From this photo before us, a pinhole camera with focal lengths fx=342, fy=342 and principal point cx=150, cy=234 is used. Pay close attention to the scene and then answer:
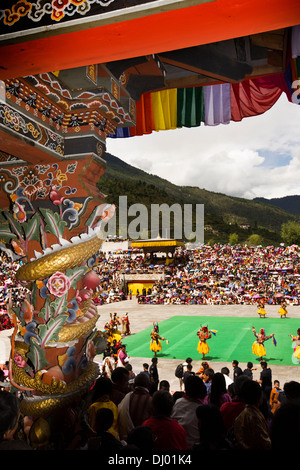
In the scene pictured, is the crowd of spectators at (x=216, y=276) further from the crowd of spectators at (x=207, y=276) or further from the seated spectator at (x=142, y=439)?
the seated spectator at (x=142, y=439)

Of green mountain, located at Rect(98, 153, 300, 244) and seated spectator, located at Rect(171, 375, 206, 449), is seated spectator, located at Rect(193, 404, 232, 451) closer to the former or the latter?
seated spectator, located at Rect(171, 375, 206, 449)

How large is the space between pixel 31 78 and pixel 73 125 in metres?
0.88

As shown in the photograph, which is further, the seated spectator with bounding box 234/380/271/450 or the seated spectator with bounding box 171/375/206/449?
the seated spectator with bounding box 171/375/206/449

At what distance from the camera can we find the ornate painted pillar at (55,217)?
394 centimetres

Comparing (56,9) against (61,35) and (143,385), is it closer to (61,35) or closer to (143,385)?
(61,35)

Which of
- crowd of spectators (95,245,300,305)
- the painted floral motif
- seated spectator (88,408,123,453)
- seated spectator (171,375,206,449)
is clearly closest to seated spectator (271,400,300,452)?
seated spectator (171,375,206,449)

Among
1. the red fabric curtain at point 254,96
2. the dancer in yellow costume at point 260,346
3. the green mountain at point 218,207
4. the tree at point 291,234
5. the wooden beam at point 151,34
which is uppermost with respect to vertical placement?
the green mountain at point 218,207

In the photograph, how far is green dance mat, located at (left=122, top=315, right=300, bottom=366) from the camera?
42.7 feet

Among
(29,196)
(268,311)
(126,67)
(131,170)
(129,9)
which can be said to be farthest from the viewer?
(131,170)

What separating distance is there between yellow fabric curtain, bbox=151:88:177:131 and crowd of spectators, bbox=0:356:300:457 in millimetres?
3809

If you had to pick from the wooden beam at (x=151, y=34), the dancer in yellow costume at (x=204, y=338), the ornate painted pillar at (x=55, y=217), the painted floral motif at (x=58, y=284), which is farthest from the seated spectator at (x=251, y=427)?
the dancer in yellow costume at (x=204, y=338)

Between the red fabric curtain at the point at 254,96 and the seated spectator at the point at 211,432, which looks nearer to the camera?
the seated spectator at the point at 211,432

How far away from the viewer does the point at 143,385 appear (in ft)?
12.8
